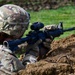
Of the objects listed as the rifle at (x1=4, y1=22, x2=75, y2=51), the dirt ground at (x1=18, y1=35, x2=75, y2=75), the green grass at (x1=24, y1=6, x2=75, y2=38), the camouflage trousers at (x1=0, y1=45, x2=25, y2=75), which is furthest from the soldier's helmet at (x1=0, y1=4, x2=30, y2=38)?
the green grass at (x1=24, y1=6, x2=75, y2=38)

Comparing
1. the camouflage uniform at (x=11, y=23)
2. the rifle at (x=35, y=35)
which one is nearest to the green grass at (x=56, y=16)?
the rifle at (x=35, y=35)

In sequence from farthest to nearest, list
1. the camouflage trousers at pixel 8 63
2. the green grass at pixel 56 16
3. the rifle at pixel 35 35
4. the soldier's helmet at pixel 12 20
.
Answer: the green grass at pixel 56 16 → the soldier's helmet at pixel 12 20 → the rifle at pixel 35 35 → the camouflage trousers at pixel 8 63

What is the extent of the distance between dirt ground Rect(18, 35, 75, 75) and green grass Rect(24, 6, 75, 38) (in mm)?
5681

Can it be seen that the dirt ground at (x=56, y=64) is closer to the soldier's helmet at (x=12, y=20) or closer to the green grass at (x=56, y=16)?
the soldier's helmet at (x=12, y=20)

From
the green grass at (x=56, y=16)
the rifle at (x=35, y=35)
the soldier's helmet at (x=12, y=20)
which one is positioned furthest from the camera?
the green grass at (x=56, y=16)

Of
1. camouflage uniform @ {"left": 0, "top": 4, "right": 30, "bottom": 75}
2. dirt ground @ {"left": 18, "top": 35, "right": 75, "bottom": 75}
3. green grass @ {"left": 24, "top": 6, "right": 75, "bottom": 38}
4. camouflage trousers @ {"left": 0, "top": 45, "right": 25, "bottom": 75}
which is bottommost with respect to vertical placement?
green grass @ {"left": 24, "top": 6, "right": 75, "bottom": 38}

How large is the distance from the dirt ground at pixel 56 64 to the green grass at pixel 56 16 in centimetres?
568

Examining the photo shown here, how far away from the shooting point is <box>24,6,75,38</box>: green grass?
13902mm

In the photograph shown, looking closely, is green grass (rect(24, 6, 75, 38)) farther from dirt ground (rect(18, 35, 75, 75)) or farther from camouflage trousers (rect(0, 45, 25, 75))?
camouflage trousers (rect(0, 45, 25, 75))

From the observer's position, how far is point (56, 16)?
15.6 m

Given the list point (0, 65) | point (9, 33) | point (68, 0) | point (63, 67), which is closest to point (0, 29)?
point (9, 33)

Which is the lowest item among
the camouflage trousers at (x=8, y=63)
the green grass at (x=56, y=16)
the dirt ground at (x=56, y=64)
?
the green grass at (x=56, y=16)

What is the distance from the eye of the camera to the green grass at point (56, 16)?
13902 millimetres

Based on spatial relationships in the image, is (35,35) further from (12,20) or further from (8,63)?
(8,63)
